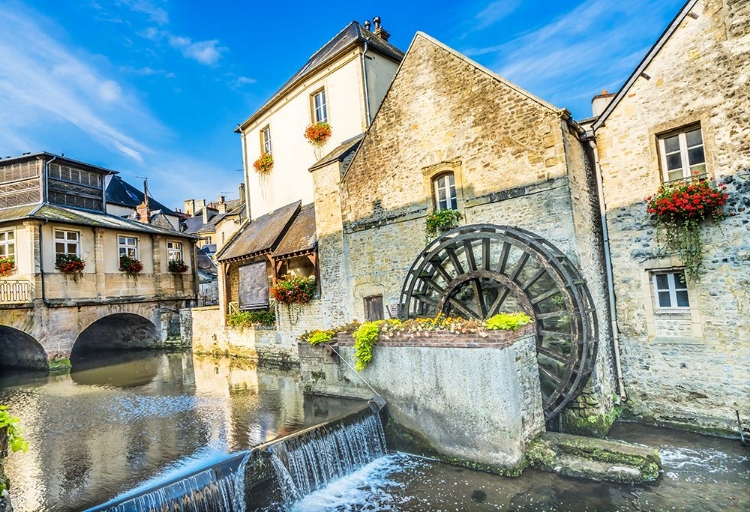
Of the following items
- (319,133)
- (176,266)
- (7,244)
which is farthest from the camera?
(176,266)

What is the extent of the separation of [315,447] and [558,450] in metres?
3.36

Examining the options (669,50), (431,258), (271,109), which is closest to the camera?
(669,50)

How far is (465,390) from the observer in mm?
6203

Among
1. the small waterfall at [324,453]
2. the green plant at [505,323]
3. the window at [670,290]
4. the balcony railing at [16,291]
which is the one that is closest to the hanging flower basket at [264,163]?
the balcony railing at [16,291]

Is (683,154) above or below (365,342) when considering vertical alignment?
above

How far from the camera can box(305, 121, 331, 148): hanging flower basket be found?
46.9 feet

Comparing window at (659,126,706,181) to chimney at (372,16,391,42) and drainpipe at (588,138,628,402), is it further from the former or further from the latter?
chimney at (372,16,391,42)

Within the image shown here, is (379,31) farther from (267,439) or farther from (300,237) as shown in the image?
(267,439)

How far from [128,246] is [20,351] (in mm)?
5445

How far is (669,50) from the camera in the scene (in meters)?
7.71

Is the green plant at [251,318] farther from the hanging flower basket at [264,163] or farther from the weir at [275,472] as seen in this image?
the weir at [275,472]

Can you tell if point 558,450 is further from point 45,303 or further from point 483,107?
point 45,303

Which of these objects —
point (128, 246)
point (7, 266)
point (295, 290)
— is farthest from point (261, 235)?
point (7, 266)

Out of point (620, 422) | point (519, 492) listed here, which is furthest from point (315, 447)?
point (620, 422)
